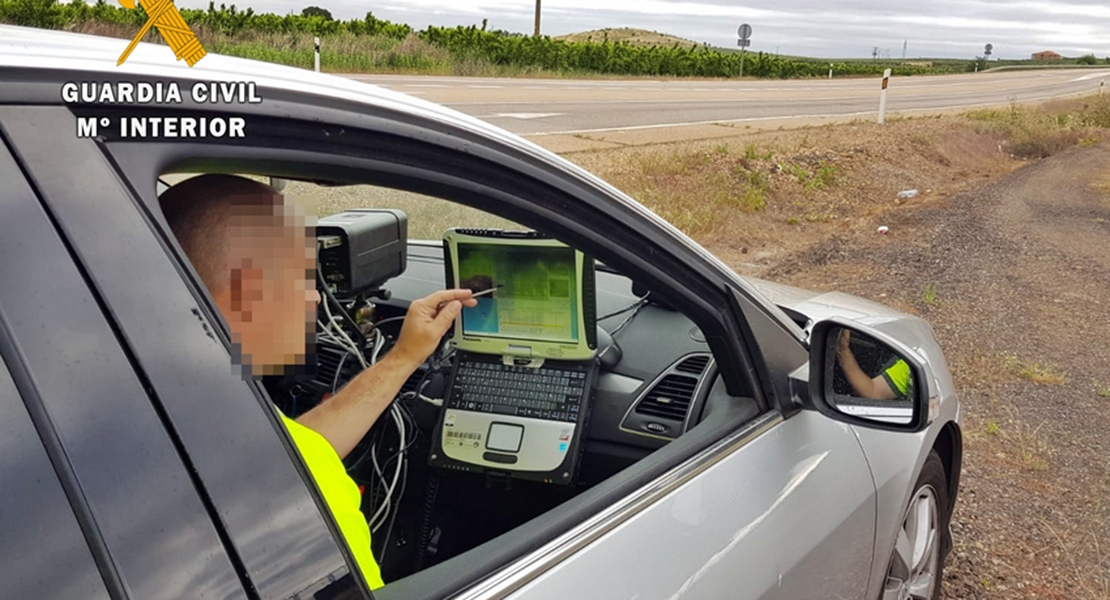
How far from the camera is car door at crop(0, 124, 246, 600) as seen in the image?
90 cm

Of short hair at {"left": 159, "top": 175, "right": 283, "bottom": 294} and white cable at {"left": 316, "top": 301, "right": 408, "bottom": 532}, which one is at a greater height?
short hair at {"left": 159, "top": 175, "right": 283, "bottom": 294}

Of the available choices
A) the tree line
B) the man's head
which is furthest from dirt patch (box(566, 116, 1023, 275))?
the tree line

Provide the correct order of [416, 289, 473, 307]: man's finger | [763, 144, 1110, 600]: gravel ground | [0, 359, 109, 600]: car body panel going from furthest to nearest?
1. [763, 144, 1110, 600]: gravel ground
2. [416, 289, 473, 307]: man's finger
3. [0, 359, 109, 600]: car body panel

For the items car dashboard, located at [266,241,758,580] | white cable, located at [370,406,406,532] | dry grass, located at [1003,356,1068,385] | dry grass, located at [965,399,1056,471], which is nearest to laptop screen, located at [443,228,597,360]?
car dashboard, located at [266,241,758,580]

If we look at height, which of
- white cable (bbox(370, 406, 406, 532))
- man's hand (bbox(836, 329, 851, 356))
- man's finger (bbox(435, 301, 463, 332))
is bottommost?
white cable (bbox(370, 406, 406, 532))

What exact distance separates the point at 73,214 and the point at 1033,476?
4.43 m

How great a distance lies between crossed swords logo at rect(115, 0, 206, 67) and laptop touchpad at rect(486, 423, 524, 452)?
1420 millimetres

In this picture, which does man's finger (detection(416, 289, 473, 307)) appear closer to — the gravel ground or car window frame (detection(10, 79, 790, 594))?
car window frame (detection(10, 79, 790, 594))

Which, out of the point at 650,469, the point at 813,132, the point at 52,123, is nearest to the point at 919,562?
the point at 650,469

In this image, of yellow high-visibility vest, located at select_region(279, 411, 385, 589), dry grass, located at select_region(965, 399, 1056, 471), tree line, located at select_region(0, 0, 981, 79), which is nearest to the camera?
yellow high-visibility vest, located at select_region(279, 411, 385, 589)

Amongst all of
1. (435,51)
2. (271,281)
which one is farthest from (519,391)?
(435,51)

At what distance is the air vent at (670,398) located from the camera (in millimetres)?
2312

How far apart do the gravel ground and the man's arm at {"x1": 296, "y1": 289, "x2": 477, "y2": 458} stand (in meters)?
2.51

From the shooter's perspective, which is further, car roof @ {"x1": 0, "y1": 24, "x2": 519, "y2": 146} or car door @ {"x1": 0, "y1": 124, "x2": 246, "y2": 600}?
car roof @ {"x1": 0, "y1": 24, "x2": 519, "y2": 146}
